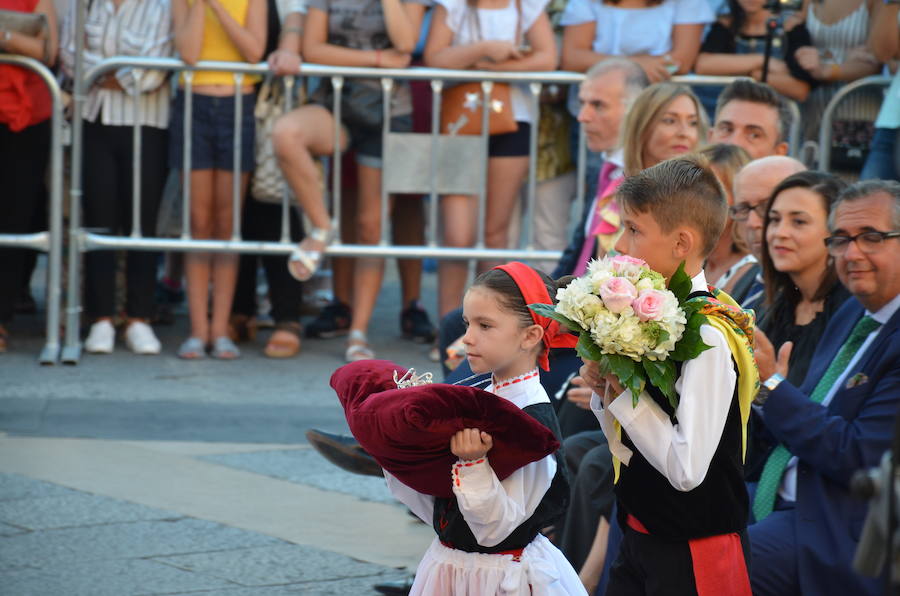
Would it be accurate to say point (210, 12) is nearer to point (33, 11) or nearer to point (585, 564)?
point (33, 11)

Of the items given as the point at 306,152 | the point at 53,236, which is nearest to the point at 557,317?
the point at 306,152

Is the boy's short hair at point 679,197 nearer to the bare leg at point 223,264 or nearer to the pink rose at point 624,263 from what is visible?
the pink rose at point 624,263

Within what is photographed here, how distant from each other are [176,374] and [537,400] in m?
4.54

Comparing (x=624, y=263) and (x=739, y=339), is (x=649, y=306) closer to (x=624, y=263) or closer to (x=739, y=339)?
Answer: (x=624, y=263)

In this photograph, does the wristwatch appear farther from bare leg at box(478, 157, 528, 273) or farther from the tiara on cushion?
bare leg at box(478, 157, 528, 273)

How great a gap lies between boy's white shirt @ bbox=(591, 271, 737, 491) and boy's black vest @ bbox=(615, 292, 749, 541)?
12cm

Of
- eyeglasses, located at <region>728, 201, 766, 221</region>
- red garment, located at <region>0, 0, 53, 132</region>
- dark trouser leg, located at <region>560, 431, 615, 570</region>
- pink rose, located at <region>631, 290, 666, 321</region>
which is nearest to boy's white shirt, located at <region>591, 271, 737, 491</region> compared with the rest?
pink rose, located at <region>631, 290, 666, 321</region>

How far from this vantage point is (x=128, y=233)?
8.15 metres

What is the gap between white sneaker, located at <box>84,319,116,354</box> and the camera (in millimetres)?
7953

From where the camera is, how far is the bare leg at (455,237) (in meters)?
8.06

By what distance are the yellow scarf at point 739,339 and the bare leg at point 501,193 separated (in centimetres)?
489

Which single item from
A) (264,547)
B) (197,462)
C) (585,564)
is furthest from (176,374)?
(585,564)

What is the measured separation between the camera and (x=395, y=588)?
4.56 m

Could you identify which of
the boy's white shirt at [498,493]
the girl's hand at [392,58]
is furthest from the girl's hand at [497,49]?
the boy's white shirt at [498,493]
